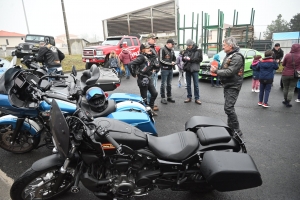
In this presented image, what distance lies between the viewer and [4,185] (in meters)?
2.77

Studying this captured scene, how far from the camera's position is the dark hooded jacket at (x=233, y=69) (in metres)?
3.81

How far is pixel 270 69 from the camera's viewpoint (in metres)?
5.72

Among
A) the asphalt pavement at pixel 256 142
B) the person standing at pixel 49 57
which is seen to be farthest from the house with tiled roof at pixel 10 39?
the asphalt pavement at pixel 256 142

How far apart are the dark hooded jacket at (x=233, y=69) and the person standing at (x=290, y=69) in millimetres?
2972

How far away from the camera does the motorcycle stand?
192cm

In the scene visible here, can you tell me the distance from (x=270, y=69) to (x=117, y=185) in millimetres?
5523

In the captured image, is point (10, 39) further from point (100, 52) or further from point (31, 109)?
point (31, 109)

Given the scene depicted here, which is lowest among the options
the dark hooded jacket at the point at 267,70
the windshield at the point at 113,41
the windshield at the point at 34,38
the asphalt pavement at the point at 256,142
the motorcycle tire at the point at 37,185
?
the asphalt pavement at the point at 256,142

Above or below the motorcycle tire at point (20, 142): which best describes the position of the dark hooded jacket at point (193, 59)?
above

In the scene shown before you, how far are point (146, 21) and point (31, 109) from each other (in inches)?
1132

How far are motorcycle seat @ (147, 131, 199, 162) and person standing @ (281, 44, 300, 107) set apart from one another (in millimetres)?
5224

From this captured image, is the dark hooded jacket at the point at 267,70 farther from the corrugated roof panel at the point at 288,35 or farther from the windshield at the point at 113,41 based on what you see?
the corrugated roof panel at the point at 288,35

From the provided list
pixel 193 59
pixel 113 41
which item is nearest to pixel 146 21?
pixel 113 41

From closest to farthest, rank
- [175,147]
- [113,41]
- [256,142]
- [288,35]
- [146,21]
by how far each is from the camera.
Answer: [175,147]
[256,142]
[113,41]
[288,35]
[146,21]
